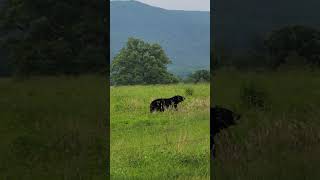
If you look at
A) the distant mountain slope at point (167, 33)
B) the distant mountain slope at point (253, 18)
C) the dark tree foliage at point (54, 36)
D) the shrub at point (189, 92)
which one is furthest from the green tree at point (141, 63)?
the distant mountain slope at point (253, 18)

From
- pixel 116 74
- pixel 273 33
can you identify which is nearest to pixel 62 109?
pixel 273 33

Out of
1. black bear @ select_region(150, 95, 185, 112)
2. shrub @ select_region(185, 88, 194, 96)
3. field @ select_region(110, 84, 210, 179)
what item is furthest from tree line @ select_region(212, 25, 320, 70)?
shrub @ select_region(185, 88, 194, 96)

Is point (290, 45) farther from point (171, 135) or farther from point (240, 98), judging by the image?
point (171, 135)

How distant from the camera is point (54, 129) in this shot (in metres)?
5.18

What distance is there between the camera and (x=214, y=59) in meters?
6.06

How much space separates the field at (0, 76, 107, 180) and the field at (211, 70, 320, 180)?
53.1 inches

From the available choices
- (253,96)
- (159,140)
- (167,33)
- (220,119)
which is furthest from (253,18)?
(167,33)

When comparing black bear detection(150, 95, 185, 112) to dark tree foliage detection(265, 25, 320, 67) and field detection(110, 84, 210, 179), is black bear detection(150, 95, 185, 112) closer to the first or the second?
field detection(110, 84, 210, 179)

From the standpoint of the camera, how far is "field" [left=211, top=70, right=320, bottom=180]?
461 cm

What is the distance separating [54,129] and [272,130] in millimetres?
2473

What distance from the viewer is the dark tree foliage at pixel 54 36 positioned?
6188mm

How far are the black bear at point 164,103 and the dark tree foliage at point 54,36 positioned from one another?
2.13 m

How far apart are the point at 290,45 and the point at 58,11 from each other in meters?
3.48

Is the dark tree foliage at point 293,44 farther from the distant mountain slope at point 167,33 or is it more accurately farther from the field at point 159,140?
the distant mountain slope at point 167,33
